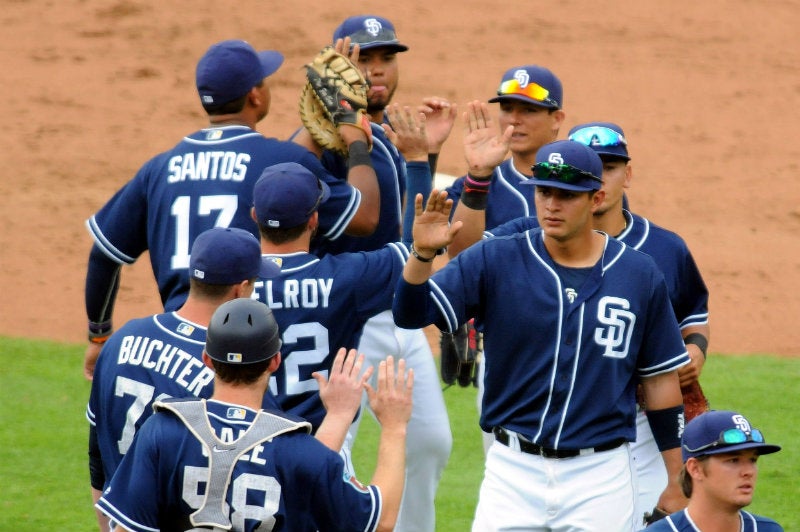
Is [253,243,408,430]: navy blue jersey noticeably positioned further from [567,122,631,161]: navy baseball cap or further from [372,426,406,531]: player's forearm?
[567,122,631,161]: navy baseball cap

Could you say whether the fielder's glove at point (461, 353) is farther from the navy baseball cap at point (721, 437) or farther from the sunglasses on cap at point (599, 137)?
the navy baseball cap at point (721, 437)

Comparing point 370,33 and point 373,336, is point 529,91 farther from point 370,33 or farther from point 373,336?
point 373,336

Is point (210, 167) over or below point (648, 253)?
over

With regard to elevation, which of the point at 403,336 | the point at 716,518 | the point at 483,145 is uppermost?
the point at 483,145

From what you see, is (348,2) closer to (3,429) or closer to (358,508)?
(3,429)

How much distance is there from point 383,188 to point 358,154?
0.53 m

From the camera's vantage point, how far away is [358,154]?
16.6 ft

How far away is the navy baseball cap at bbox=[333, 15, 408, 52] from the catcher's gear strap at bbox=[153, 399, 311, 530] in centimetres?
277

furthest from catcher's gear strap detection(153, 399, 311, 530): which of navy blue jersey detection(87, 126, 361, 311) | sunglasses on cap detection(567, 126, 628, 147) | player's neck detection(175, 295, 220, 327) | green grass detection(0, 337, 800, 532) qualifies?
green grass detection(0, 337, 800, 532)

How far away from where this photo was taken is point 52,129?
1310 centimetres

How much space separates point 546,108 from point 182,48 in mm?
9581

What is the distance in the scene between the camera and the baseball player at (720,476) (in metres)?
4.09

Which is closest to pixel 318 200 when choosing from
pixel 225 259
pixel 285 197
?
pixel 285 197

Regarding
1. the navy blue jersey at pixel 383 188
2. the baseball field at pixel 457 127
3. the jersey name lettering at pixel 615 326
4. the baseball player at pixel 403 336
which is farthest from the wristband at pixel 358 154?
the baseball field at pixel 457 127
